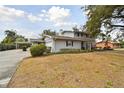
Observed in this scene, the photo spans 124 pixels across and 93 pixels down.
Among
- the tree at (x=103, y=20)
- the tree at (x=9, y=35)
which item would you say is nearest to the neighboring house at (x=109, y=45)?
the tree at (x=103, y=20)

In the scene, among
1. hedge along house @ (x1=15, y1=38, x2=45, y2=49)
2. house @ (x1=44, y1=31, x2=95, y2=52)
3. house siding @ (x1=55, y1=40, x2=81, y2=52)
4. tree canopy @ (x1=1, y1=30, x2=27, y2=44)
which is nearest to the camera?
tree canopy @ (x1=1, y1=30, x2=27, y2=44)

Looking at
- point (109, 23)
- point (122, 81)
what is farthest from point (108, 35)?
point (122, 81)

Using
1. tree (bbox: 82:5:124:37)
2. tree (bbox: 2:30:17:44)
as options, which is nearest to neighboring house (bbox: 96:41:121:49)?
tree (bbox: 82:5:124:37)

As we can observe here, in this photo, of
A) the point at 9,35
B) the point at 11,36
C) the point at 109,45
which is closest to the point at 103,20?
the point at 109,45

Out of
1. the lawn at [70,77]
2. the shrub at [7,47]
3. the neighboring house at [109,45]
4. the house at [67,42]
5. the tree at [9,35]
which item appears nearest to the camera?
the lawn at [70,77]

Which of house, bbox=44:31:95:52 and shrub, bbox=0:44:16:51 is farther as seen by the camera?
shrub, bbox=0:44:16:51

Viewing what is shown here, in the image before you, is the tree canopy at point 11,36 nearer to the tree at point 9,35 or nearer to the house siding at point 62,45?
the tree at point 9,35

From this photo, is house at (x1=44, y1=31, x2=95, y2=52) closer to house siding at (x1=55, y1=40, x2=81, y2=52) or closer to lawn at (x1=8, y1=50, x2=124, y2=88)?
house siding at (x1=55, y1=40, x2=81, y2=52)

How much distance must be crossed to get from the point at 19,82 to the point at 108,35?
9.42 meters

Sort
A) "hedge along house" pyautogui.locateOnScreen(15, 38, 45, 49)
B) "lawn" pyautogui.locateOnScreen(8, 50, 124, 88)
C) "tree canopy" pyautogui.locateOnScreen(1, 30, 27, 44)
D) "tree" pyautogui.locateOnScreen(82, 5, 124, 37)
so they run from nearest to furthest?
"lawn" pyautogui.locateOnScreen(8, 50, 124, 88) → "tree" pyautogui.locateOnScreen(82, 5, 124, 37) → "tree canopy" pyautogui.locateOnScreen(1, 30, 27, 44) → "hedge along house" pyautogui.locateOnScreen(15, 38, 45, 49)

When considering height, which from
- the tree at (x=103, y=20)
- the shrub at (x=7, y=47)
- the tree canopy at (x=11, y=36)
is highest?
the tree at (x=103, y=20)

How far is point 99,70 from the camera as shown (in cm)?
706

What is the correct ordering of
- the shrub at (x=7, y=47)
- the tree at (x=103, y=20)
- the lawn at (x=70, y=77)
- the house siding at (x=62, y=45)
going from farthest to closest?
the shrub at (x=7, y=47) → the house siding at (x=62, y=45) → the tree at (x=103, y=20) → the lawn at (x=70, y=77)

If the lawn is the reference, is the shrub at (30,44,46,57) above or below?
above
